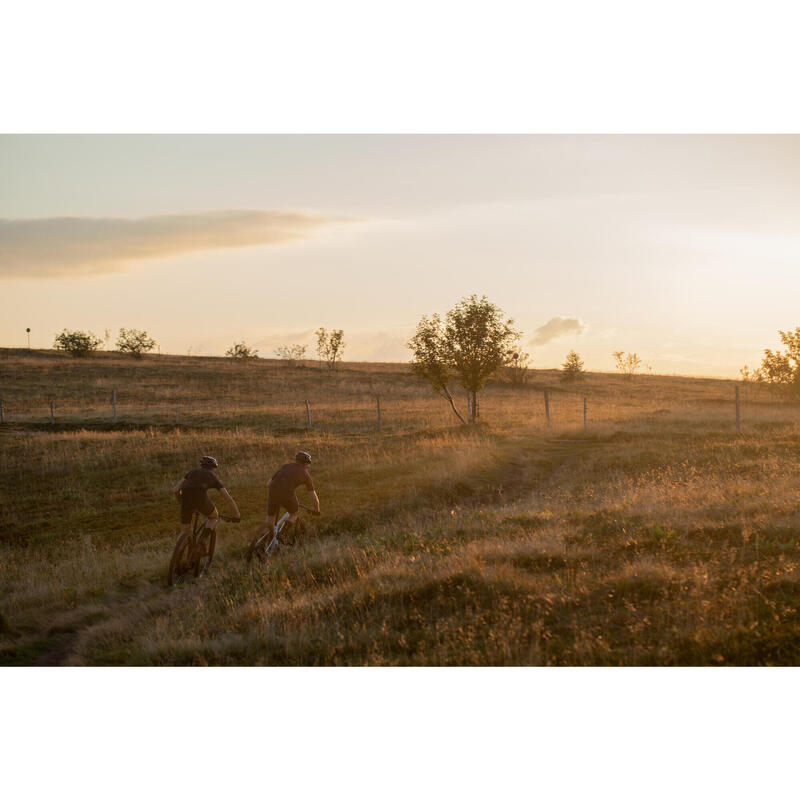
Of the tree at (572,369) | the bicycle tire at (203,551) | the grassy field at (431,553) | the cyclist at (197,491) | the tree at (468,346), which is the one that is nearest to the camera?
the grassy field at (431,553)

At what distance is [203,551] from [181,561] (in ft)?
1.41

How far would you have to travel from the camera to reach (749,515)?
1057 centimetres

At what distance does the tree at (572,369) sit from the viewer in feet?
260

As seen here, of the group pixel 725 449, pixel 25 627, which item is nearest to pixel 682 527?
pixel 25 627

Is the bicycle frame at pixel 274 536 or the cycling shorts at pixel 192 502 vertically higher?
the cycling shorts at pixel 192 502

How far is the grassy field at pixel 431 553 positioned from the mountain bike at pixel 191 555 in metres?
0.32

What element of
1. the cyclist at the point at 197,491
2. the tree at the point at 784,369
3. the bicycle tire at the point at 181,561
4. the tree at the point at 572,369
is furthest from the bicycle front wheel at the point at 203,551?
the tree at the point at 572,369

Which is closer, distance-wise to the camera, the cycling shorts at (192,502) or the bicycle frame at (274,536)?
the cycling shorts at (192,502)

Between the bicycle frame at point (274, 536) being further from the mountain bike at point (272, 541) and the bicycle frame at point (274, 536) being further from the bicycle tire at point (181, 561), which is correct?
the bicycle tire at point (181, 561)

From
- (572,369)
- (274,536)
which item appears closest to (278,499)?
(274,536)

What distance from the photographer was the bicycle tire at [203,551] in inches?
451

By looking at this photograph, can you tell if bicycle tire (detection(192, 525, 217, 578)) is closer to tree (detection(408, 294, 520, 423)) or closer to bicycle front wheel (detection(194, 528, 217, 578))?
bicycle front wheel (detection(194, 528, 217, 578))

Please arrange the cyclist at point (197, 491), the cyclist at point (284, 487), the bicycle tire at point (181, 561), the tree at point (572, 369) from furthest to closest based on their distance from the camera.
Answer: the tree at point (572, 369) < the cyclist at point (284, 487) < the bicycle tire at point (181, 561) < the cyclist at point (197, 491)

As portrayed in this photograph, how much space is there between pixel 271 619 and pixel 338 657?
5.32ft
